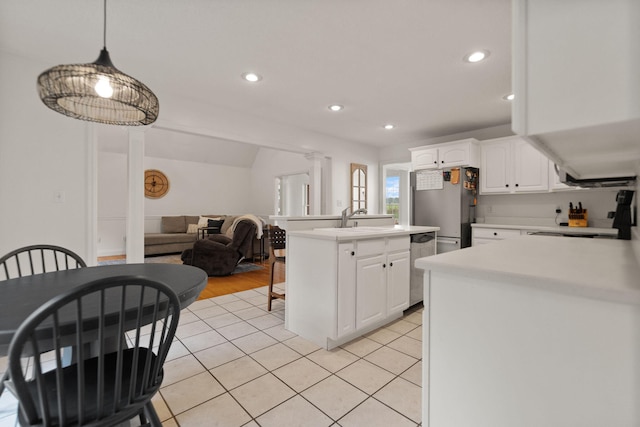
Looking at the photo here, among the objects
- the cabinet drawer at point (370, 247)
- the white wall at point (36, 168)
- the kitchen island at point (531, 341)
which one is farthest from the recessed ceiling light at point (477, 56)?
the white wall at point (36, 168)

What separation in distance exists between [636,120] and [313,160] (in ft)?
14.7

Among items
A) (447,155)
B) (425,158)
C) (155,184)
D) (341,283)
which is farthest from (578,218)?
(155,184)

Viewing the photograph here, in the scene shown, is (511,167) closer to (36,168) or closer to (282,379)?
(282,379)

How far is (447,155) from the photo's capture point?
432 cm

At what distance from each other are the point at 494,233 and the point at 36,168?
5.07 m

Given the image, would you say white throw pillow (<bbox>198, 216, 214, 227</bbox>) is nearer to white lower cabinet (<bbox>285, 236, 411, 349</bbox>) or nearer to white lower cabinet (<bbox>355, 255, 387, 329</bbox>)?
white lower cabinet (<bbox>285, 236, 411, 349</bbox>)

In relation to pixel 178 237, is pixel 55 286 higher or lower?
higher

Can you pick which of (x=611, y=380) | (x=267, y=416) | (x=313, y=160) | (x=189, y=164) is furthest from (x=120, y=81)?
(x=189, y=164)

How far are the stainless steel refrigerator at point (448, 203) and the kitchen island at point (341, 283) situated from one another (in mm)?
1691

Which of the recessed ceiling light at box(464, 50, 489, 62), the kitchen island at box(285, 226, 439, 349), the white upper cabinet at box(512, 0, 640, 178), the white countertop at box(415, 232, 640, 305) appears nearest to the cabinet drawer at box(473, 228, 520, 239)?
the kitchen island at box(285, 226, 439, 349)

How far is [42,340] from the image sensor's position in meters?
0.91

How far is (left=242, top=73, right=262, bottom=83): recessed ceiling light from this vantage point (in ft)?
→ 9.04

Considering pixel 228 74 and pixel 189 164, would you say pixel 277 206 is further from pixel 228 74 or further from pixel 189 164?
pixel 228 74

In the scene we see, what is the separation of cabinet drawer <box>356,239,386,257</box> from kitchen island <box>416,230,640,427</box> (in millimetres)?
1314
